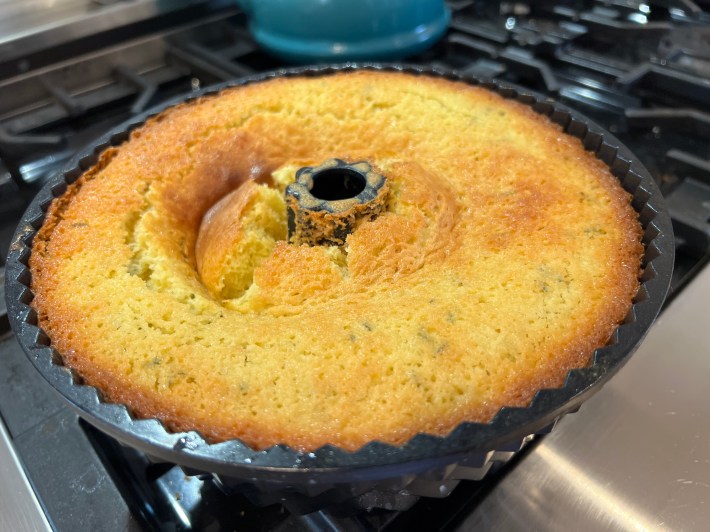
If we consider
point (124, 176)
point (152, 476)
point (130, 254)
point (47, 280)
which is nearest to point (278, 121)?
point (124, 176)

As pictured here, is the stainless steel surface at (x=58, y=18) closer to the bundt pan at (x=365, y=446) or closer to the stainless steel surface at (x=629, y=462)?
the bundt pan at (x=365, y=446)

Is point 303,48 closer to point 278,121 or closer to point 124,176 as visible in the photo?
point 278,121

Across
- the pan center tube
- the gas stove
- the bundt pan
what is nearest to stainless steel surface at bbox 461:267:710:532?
the gas stove

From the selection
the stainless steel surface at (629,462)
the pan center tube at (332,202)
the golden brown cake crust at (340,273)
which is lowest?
the stainless steel surface at (629,462)

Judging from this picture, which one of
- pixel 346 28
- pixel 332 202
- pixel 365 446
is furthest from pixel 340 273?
pixel 346 28

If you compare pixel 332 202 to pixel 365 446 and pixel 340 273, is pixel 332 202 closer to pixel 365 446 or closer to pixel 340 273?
pixel 340 273

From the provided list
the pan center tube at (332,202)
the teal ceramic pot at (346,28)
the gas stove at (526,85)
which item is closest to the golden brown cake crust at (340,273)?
the pan center tube at (332,202)
